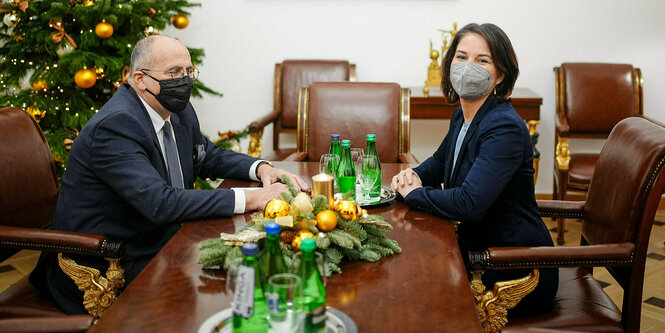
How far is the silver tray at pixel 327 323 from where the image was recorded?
43.7 inches

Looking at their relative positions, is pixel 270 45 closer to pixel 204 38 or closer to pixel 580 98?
pixel 204 38

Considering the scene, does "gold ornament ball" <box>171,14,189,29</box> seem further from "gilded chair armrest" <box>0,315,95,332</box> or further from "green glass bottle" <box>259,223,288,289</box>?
"green glass bottle" <box>259,223,288,289</box>

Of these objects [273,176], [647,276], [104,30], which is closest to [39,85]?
[104,30]

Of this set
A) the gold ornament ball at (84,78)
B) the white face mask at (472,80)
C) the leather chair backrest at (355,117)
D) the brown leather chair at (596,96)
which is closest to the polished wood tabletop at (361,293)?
the white face mask at (472,80)

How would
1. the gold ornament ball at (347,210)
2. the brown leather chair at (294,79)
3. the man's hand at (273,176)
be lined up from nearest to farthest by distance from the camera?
the gold ornament ball at (347,210) < the man's hand at (273,176) < the brown leather chair at (294,79)

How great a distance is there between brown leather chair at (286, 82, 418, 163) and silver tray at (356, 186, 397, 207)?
90cm

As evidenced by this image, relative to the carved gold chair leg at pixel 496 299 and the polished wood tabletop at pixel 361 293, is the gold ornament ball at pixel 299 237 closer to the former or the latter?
the polished wood tabletop at pixel 361 293

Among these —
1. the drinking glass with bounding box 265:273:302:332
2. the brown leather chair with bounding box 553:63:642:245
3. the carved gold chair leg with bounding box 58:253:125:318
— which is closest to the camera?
the drinking glass with bounding box 265:273:302:332

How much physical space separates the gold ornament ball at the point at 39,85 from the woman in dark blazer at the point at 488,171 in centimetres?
213

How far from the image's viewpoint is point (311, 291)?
106 centimetres

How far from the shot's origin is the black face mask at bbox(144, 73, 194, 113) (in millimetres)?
2029

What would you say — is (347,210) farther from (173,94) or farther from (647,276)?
(647,276)

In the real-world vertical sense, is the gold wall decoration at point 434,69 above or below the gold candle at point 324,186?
above

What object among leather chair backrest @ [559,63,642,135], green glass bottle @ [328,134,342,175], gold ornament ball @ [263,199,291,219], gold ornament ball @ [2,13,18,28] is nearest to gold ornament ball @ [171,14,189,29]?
gold ornament ball @ [2,13,18,28]
